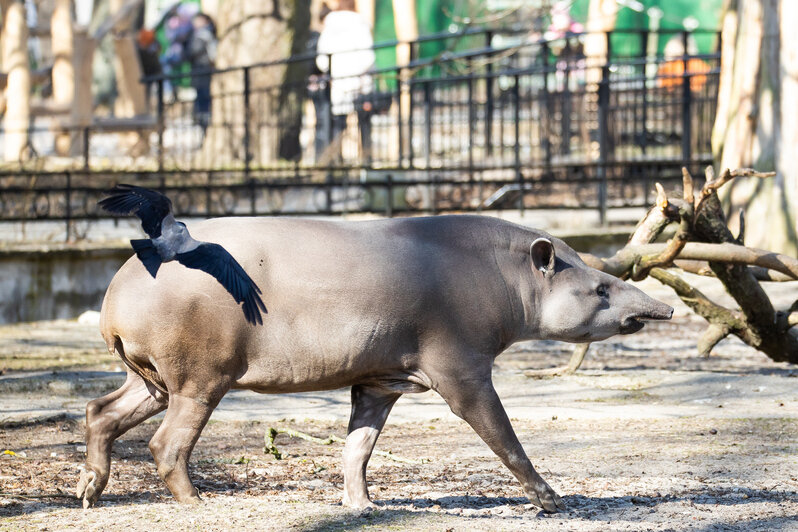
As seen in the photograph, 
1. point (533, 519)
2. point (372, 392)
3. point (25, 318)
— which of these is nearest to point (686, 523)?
point (533, 519)

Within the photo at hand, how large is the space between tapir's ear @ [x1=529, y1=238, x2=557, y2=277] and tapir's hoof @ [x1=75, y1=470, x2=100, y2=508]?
196 centimetres

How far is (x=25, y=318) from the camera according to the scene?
1133cm

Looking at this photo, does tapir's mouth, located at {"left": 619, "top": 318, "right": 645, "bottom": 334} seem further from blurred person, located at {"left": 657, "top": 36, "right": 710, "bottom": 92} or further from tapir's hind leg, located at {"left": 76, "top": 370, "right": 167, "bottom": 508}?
blurred person, located at {"left": 657, "top": 36, "right": 710, "bottom": 92}

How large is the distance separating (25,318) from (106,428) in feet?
23.0

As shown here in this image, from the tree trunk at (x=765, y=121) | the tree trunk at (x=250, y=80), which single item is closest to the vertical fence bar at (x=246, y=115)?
the tree trunk at (x=250, y=80)

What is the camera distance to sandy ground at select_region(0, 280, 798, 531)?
177 inches

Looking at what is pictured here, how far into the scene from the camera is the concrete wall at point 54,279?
1122cm

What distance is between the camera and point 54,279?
37.4 ft

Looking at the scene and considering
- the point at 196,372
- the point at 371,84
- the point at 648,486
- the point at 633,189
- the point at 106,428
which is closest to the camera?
the point at 196,372

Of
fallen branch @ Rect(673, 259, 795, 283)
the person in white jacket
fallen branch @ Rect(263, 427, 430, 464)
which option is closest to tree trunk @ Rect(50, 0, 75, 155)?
the person in white jacket

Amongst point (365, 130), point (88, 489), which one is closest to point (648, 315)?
point (88, 489)

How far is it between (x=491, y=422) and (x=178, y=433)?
1192mm

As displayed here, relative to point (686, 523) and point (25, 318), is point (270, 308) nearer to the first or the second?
point (686, 523)

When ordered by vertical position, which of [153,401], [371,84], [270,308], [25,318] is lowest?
[25,318]
